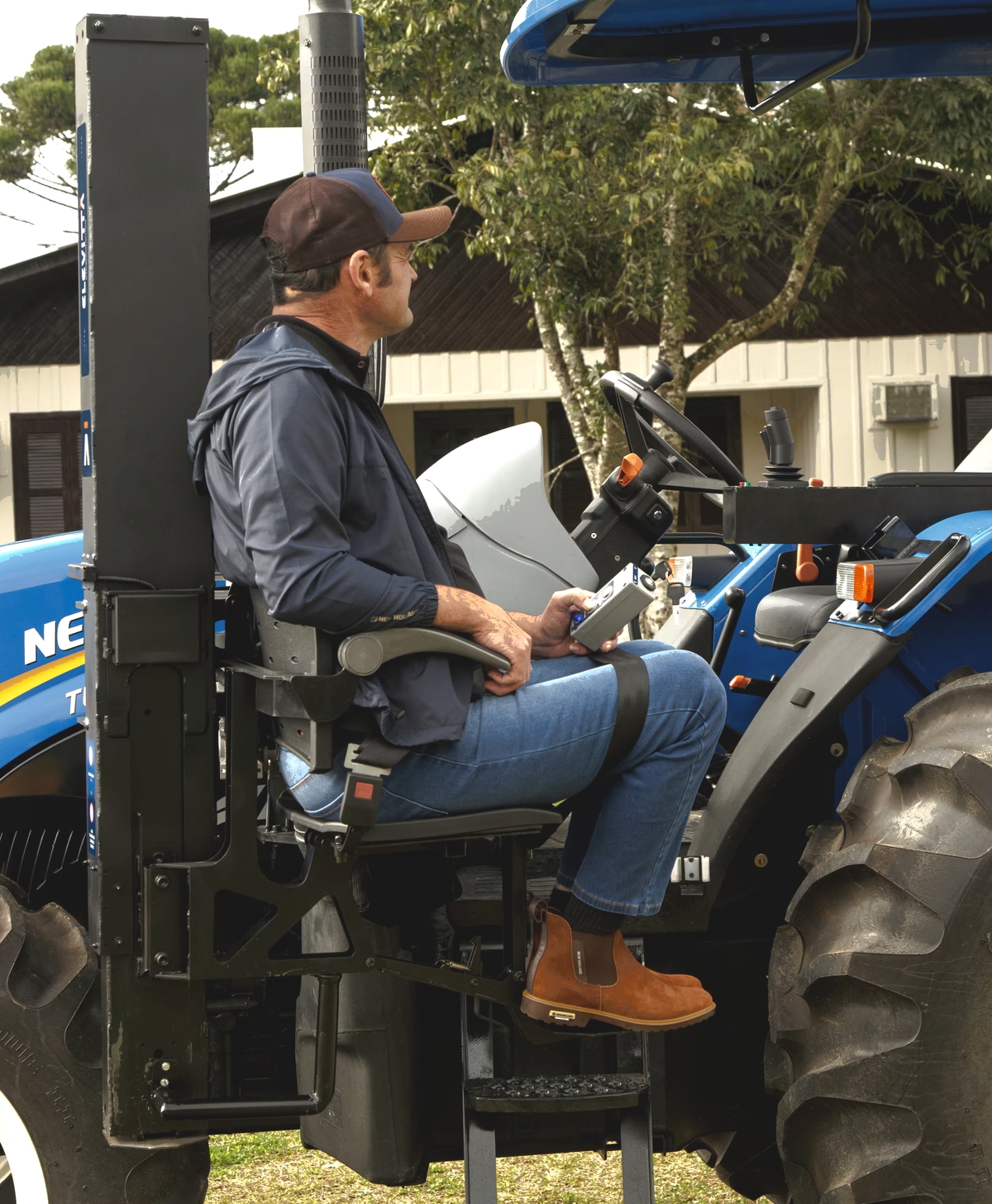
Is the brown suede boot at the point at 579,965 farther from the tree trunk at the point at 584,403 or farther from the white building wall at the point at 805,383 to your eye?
the white building wall at the point at 805,383

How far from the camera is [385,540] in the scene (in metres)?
2.25

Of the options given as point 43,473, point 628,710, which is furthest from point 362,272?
point 43,473

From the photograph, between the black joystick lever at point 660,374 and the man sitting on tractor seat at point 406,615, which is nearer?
the man sitting on tractor seat at point 406,615

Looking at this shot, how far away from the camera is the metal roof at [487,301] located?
1519cm

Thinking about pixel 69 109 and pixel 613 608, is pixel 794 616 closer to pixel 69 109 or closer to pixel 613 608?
pixel 613 608

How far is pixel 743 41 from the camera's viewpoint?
126 inches

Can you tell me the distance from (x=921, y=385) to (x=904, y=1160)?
13949 millimetres

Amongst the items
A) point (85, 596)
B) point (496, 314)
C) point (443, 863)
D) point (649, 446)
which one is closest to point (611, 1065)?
point (443, 863)

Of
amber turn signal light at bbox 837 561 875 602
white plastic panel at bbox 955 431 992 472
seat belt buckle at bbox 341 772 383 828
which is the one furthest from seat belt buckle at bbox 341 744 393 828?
white plastic panel at bbox 955 431 992 472

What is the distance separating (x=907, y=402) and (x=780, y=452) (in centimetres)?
1246

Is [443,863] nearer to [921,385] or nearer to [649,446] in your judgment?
[649,446]

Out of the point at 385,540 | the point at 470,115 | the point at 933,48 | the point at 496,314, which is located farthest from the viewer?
the point at 496,314

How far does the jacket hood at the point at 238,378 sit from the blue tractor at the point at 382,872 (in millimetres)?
77

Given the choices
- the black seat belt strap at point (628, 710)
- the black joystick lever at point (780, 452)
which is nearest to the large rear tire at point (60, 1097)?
the black seat belt strap at point (628, 710)
